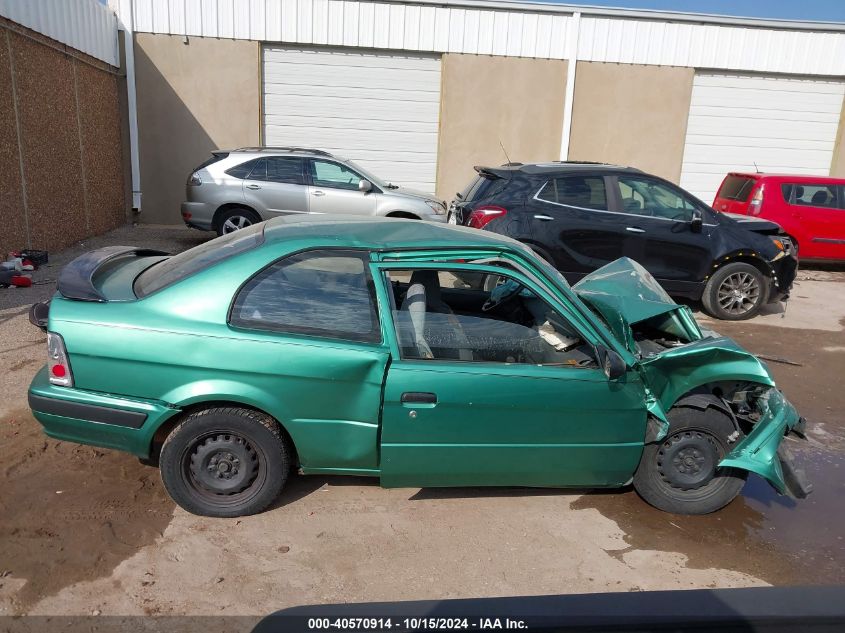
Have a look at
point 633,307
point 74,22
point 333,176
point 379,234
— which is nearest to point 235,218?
point 333,176

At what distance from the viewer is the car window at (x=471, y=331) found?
3461 millimetres

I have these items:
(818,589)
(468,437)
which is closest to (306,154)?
(468,437)

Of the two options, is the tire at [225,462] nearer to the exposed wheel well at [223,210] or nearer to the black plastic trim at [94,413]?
the black plastic trim at [94,413]

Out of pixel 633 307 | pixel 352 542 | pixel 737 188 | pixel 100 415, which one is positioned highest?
pixel 737 188

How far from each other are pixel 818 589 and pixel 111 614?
105 inches

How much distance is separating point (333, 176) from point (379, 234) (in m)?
7.52

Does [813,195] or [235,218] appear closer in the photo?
[235,218]

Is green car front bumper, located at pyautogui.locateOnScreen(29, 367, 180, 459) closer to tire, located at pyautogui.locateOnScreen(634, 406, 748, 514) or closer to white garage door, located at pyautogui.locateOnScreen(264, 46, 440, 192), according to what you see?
tire, located at pyautogui.locateOnScreen(634, 406, 748, 514)

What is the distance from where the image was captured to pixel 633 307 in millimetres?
4129

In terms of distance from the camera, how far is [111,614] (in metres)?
2.85

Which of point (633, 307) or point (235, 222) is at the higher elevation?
point (633, 307)

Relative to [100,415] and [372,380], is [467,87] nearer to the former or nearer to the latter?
[372,380]

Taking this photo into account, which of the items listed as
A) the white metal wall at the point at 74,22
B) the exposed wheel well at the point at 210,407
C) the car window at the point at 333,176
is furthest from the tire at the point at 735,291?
the white metal wall at the point at 74,22

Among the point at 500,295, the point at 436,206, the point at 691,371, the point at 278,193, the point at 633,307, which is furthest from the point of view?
the point at 436,206
